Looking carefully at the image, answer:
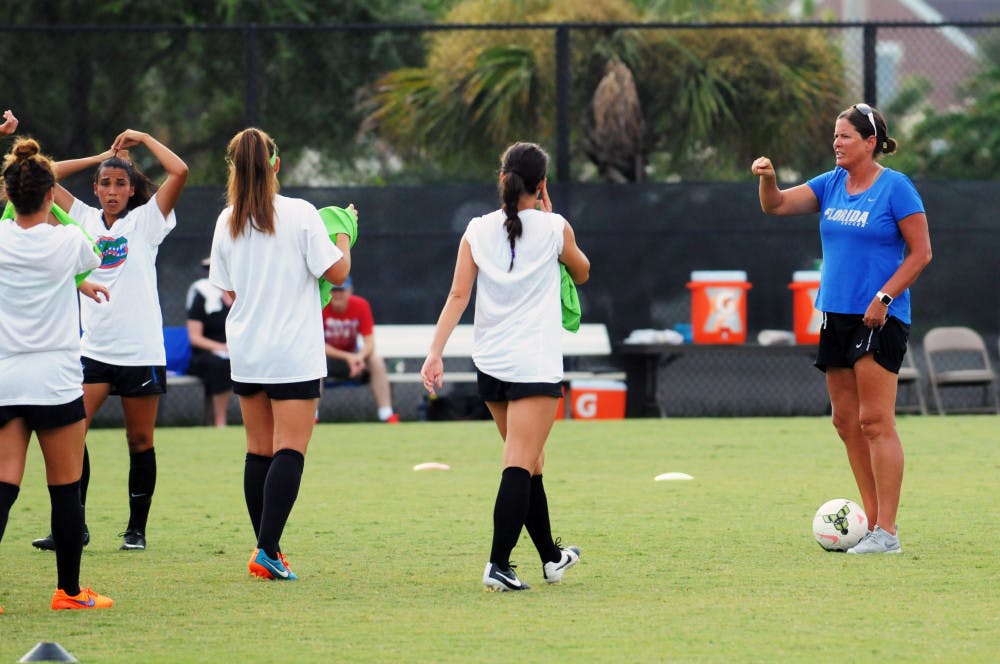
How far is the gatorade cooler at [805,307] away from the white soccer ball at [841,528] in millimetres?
8069

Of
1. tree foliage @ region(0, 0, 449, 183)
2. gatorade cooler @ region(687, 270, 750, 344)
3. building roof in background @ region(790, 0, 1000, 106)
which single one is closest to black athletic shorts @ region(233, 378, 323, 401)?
gatorade cooler @ region(687, 270, 750, 344)

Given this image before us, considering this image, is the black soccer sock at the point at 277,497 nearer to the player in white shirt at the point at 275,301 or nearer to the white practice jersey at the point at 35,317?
the player in white shirt at the point at 275,301

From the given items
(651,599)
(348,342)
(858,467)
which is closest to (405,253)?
(348,342)

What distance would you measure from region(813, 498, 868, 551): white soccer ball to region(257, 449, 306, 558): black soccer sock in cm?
238

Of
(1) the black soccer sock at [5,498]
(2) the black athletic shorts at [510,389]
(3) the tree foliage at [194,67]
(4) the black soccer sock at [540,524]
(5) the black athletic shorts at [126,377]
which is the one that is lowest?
(4) the black soccer sock at [540,524]

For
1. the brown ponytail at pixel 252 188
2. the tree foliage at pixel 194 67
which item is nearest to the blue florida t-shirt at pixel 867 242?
the brown ponytail at pixel 252 188

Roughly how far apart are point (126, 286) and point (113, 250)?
0.60 ft

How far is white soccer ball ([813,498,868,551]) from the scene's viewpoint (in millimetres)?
7445

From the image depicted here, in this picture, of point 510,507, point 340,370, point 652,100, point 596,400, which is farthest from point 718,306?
point 510,507

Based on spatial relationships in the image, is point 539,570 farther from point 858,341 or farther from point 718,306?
point 718,306

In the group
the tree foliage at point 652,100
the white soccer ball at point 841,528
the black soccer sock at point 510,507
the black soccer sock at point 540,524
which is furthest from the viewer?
the tree foliage at point 652,100

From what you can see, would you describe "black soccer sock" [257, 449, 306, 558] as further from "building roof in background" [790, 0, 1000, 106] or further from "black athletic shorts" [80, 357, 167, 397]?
"building roof in background" [790, 0, 1000, 106]

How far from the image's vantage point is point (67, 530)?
614 centimetres

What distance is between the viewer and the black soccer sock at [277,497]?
6.78m
